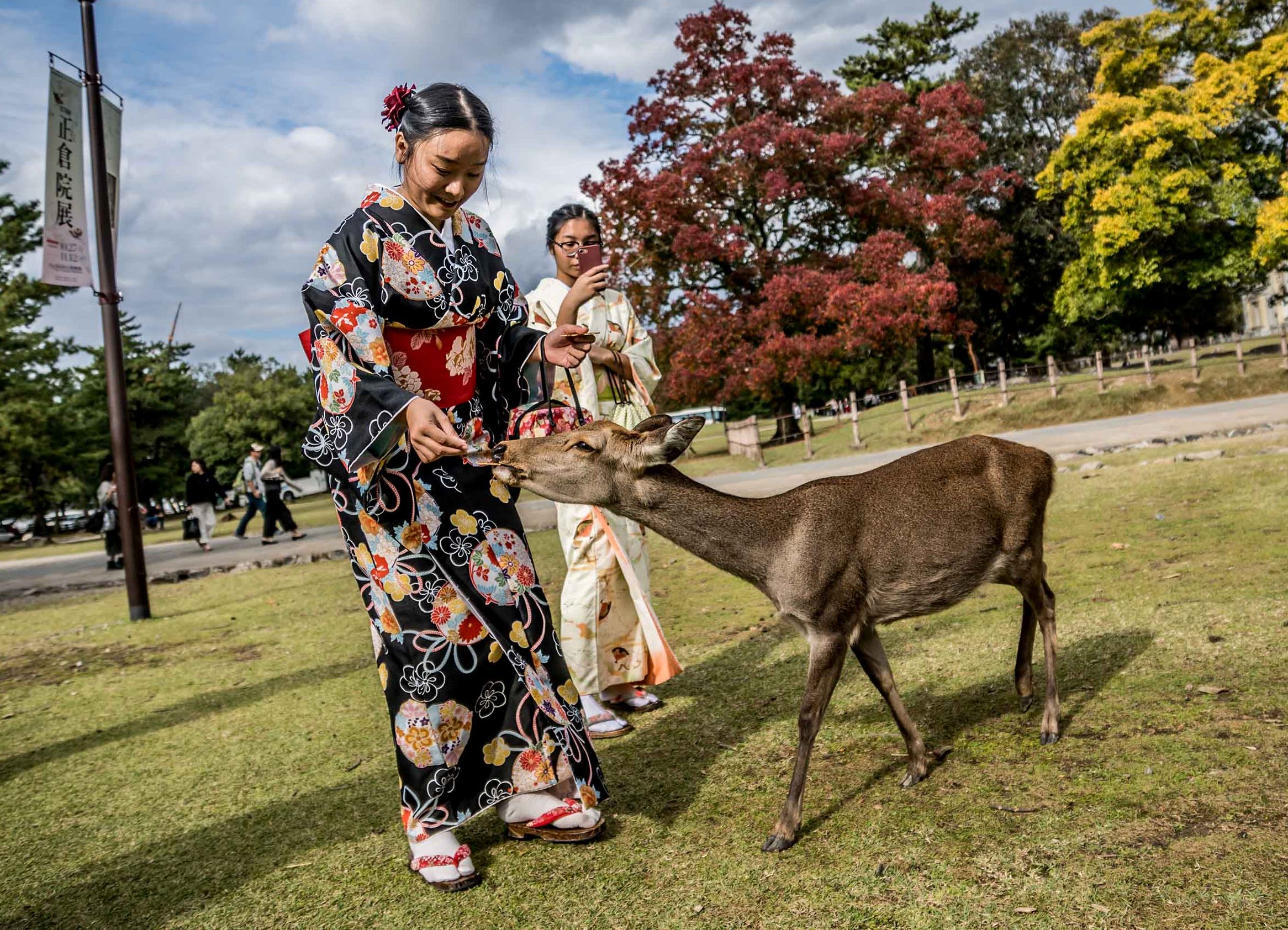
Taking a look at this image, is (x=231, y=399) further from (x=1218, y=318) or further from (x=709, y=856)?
(x=709, y=856)

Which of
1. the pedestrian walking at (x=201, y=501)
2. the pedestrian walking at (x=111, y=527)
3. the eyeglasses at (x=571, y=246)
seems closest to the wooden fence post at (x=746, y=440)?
the pedestrian walking at (x=201, y=501)

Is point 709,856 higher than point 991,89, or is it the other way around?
point 991,89

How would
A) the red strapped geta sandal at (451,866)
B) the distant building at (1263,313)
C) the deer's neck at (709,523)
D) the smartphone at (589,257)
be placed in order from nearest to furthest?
the red strapped geta sandal at (451,866), the deer's neck at (709,523), the smartphone at (589,257), the distant building at (1263,313)

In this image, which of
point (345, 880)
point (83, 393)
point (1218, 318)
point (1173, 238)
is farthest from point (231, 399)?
point (345, 880)

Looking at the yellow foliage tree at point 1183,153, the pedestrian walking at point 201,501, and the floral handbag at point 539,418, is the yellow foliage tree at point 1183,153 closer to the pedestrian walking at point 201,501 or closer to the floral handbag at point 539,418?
the pedestrian walking at point 201,501

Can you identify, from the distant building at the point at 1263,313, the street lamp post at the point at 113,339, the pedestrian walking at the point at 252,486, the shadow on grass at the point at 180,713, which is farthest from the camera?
the distant building at the point at 1263,313

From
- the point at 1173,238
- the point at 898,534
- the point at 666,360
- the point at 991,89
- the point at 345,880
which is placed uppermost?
the point at 991,89

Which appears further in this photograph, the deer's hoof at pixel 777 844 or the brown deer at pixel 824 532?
the brown deer at pixel 824 532

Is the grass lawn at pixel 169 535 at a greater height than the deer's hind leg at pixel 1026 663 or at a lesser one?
lesser

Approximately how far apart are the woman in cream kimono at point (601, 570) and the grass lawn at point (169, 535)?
59.4 ft

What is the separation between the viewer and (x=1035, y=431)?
1920 centimetres

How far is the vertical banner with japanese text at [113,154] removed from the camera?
10305 mm

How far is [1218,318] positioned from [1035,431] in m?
37.8

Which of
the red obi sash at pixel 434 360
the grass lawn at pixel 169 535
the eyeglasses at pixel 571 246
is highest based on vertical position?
the eyeglasses at pixel 571 246
